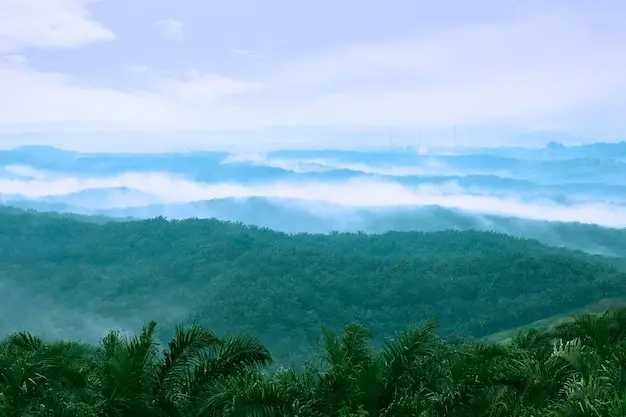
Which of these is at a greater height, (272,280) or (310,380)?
(310,380)

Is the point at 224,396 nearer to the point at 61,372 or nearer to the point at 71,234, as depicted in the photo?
the point at 61,372

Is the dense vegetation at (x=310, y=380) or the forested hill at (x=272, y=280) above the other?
the dense vegetation at (x=310, y=380)

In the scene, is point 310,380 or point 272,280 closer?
point 310,380

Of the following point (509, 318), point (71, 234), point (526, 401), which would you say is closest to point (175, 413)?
point (526, 401)

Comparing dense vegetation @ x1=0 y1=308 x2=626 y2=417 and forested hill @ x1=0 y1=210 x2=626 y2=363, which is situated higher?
dense vegetation @ x1=0 y1=308 x2=626 y2=417

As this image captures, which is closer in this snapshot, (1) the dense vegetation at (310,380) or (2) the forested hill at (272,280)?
(1) the dense vegetation at (310,380)
